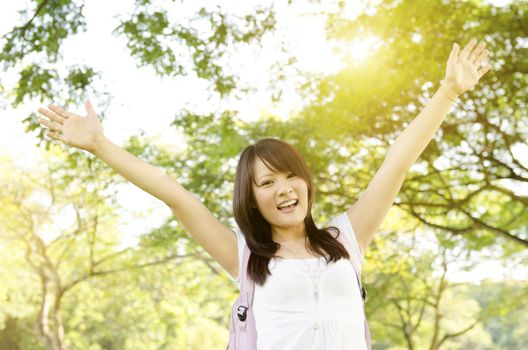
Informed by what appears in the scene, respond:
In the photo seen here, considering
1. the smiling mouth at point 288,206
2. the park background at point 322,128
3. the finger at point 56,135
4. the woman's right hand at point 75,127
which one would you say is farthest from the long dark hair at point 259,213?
the park background at point 322,128

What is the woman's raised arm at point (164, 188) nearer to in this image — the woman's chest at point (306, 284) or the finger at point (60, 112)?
the finger at point (60, 112)

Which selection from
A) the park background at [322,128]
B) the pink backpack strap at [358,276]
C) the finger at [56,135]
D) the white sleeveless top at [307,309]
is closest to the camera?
the white sleeveless top at [307,309]

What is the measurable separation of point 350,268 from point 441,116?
719 mm

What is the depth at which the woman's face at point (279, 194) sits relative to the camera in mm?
2760

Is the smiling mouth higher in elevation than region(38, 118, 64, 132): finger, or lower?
lower

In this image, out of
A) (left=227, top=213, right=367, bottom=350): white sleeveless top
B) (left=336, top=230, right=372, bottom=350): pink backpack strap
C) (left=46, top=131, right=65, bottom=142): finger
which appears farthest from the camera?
(left=46, top=131, right=65, bottom=142): finger

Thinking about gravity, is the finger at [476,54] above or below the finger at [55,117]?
above

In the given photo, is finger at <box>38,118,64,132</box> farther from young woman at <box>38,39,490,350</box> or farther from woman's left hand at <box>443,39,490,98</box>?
woman's left hand at <box>443,39,490,98</box>

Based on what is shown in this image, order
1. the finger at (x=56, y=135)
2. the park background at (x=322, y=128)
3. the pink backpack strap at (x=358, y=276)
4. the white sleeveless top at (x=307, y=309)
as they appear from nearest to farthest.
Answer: the white sleeveless top at (x=307, y=309)
the pink backpack strap at (x=358, y=276)
the finger at (x=56, y=135)
the park background at (x=322, y=128)

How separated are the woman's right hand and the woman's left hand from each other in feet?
4.62

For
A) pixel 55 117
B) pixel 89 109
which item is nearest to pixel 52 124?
pixel 55 117

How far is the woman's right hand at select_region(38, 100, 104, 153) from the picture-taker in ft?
9.23

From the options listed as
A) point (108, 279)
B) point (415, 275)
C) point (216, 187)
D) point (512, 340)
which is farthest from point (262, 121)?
point (512, 340)

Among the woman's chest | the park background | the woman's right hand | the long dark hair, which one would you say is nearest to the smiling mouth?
the long dark hair
